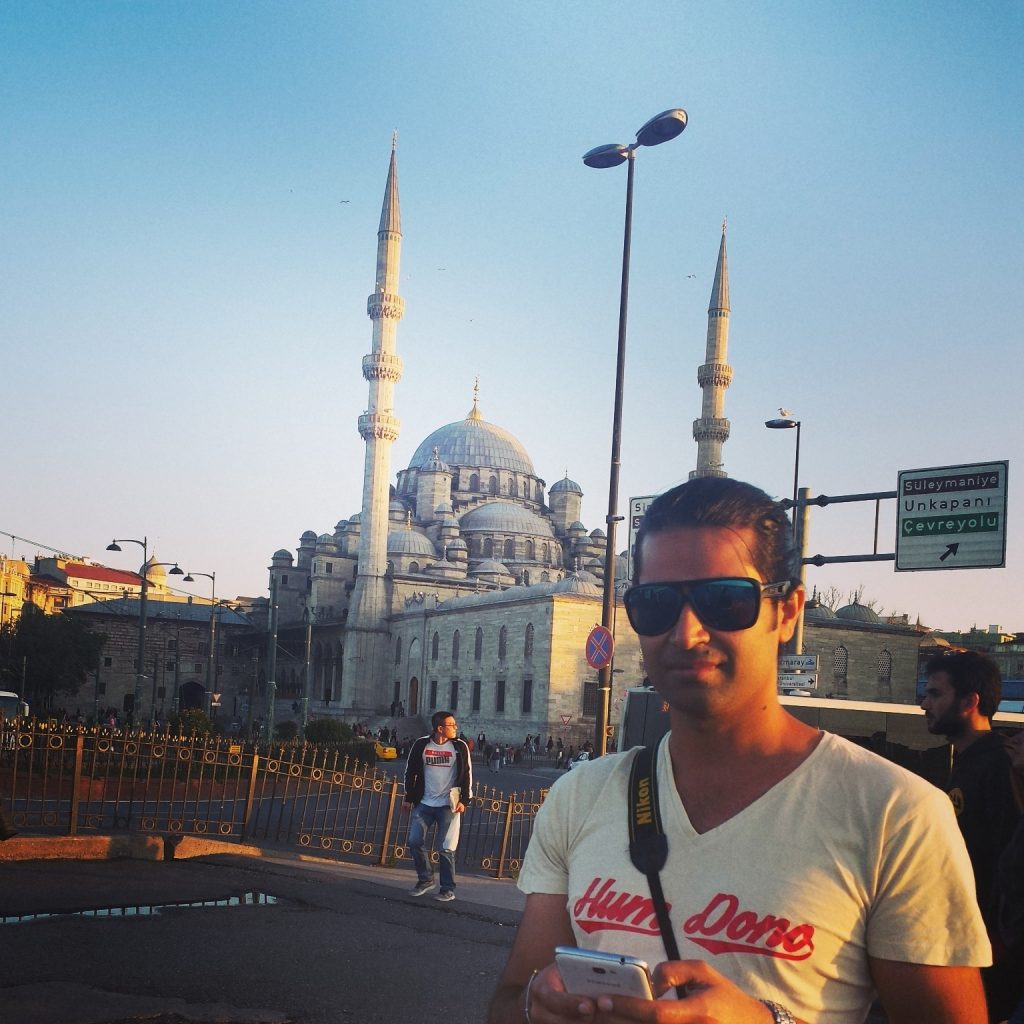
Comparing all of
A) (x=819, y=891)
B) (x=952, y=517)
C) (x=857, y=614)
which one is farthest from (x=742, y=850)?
(x=857, y=614)

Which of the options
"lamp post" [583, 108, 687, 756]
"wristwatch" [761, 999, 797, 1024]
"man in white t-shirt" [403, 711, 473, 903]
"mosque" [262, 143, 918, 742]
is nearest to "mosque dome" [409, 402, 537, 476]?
"mosque" [262, 143, 918, 742]

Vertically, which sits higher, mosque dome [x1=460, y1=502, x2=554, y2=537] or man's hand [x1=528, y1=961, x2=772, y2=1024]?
mosque dome [x1=460, y1=502, x2=554, y2=537]

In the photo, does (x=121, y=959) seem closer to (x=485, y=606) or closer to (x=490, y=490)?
(x=485, y=606)

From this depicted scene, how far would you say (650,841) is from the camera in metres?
1.76

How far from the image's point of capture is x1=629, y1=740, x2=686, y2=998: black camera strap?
1705mm

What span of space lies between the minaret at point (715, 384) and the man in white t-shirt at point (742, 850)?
49336 mm

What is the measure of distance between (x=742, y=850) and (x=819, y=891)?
4.7 inches

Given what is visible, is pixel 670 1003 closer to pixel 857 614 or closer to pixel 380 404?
pixel 380 404

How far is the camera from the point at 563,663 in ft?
163

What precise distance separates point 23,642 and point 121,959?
49983 mm

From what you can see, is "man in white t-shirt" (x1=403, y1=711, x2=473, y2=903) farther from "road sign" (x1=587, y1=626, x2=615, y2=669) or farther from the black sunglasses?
the black sunglasses

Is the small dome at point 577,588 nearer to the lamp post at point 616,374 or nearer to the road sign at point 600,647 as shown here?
the lamp post at point 616,374

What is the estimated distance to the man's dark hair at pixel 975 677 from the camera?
3.89 meters

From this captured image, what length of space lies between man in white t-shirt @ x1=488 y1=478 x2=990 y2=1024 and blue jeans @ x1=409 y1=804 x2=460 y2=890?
7.32m
